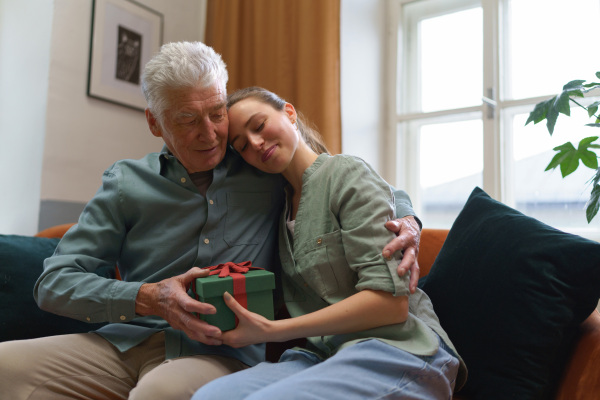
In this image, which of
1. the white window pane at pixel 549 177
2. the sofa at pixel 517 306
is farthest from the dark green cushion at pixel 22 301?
the white window pane at pixel 549 177

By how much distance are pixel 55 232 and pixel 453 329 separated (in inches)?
60.2

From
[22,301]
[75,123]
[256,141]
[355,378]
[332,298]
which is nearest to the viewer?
[355,378]

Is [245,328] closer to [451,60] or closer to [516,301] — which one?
[516,301]

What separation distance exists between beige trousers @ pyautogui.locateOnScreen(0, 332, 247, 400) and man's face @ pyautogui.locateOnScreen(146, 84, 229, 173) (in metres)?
0.51

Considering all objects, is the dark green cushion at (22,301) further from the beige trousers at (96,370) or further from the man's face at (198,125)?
the man's face at (198,125)

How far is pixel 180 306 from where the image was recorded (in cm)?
116

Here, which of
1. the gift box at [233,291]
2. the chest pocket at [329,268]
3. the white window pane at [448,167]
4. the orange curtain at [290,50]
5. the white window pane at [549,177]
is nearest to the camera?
the gift box at [233,291]

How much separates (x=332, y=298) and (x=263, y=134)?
1.57 ft

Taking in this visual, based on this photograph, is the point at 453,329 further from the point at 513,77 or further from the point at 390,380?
the point at 513,77

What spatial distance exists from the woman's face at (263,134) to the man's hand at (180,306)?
367mm

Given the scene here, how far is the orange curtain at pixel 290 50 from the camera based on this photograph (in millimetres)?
2387

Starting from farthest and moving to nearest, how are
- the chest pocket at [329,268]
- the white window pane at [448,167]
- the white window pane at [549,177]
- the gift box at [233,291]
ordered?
the white window pane at [448,167], the white window pane at [549,177], the chest pocket at [329,268], the gift box at [233,291]

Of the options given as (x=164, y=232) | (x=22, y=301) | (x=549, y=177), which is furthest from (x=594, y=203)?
(x=22, y=301)

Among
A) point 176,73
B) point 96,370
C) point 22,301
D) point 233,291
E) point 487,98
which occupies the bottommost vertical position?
point 96,370
